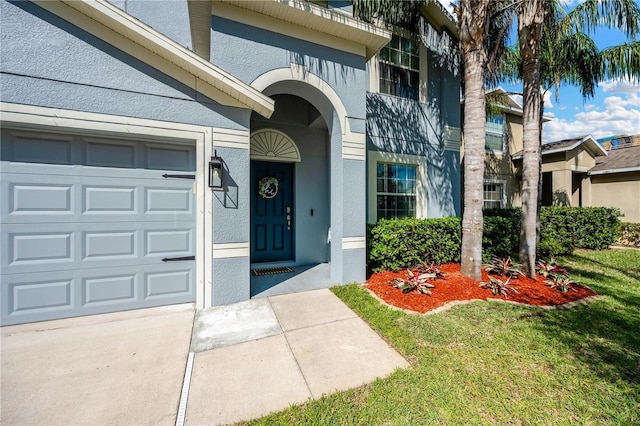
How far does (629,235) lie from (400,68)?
11450 mm

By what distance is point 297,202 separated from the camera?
21.8 feet

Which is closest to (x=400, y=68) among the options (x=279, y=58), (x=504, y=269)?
(x=279, y=58)

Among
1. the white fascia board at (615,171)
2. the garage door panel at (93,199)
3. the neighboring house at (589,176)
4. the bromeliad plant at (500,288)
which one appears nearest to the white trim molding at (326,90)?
the garage door panel at (93,199)

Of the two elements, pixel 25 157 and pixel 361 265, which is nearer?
pixel 25 157

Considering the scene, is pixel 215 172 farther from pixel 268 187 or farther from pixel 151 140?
pixel 268 187

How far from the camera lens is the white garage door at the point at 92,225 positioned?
11.6ft

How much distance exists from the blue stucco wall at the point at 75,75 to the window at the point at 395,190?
4.92 metres

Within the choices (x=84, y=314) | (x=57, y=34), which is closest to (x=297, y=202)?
(x=84, y=314)

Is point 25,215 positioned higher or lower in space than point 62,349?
higher

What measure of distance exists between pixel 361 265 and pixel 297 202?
237 centimetres

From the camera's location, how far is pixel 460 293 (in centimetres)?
464

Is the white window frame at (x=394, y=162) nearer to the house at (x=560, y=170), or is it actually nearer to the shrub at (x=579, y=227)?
the shrub at (x=579, y=227)

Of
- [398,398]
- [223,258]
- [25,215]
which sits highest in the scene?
[25,215]

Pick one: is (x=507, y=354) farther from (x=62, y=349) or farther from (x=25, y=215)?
(x=25, y=215)
